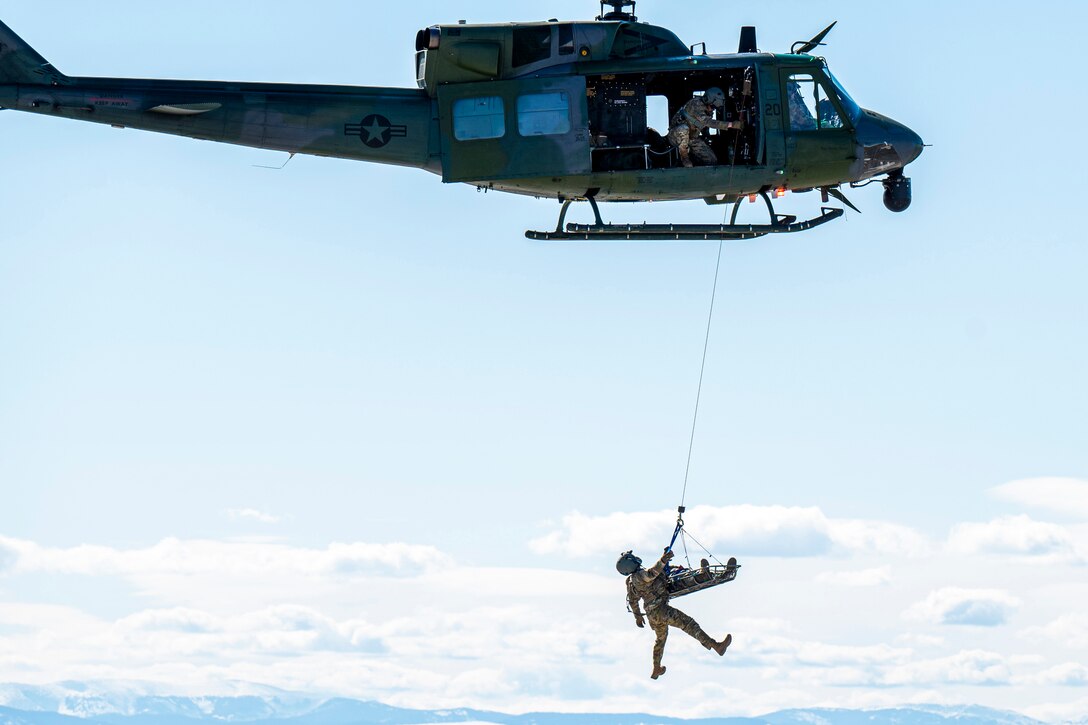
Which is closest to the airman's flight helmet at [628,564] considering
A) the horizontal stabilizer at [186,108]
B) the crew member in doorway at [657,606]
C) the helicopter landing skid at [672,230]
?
the crew member in doorway at [657,606]

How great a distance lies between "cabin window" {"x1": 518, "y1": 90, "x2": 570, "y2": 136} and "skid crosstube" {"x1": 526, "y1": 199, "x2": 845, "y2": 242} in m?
1.36

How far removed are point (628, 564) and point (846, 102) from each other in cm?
854

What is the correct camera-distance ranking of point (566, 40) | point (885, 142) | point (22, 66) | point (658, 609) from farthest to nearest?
point (885, 142) → point (658, 609) → point (566, 40) → point (22, 66)

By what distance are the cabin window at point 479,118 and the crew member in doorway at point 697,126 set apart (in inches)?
123

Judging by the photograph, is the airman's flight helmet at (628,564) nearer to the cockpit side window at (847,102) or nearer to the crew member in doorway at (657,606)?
the crew member in doorway at (657,606)

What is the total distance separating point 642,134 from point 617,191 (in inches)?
55.9

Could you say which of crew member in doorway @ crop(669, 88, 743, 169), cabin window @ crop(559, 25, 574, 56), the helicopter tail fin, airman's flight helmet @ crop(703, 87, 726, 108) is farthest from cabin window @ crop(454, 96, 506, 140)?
the helicopter tail fin

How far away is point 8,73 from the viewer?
3005cm

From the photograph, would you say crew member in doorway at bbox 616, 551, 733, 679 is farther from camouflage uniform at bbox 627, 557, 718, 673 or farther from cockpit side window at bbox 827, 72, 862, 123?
cockpit side window at bbox 827, 72, 862, 123

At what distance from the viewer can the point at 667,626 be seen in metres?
31.5

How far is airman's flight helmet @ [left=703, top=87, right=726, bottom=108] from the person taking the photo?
31516mm

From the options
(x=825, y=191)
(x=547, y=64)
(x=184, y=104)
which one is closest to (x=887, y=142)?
(x=825, y=191)

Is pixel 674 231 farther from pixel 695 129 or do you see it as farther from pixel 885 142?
pixel 885 142

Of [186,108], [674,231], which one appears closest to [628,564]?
[674,231]
